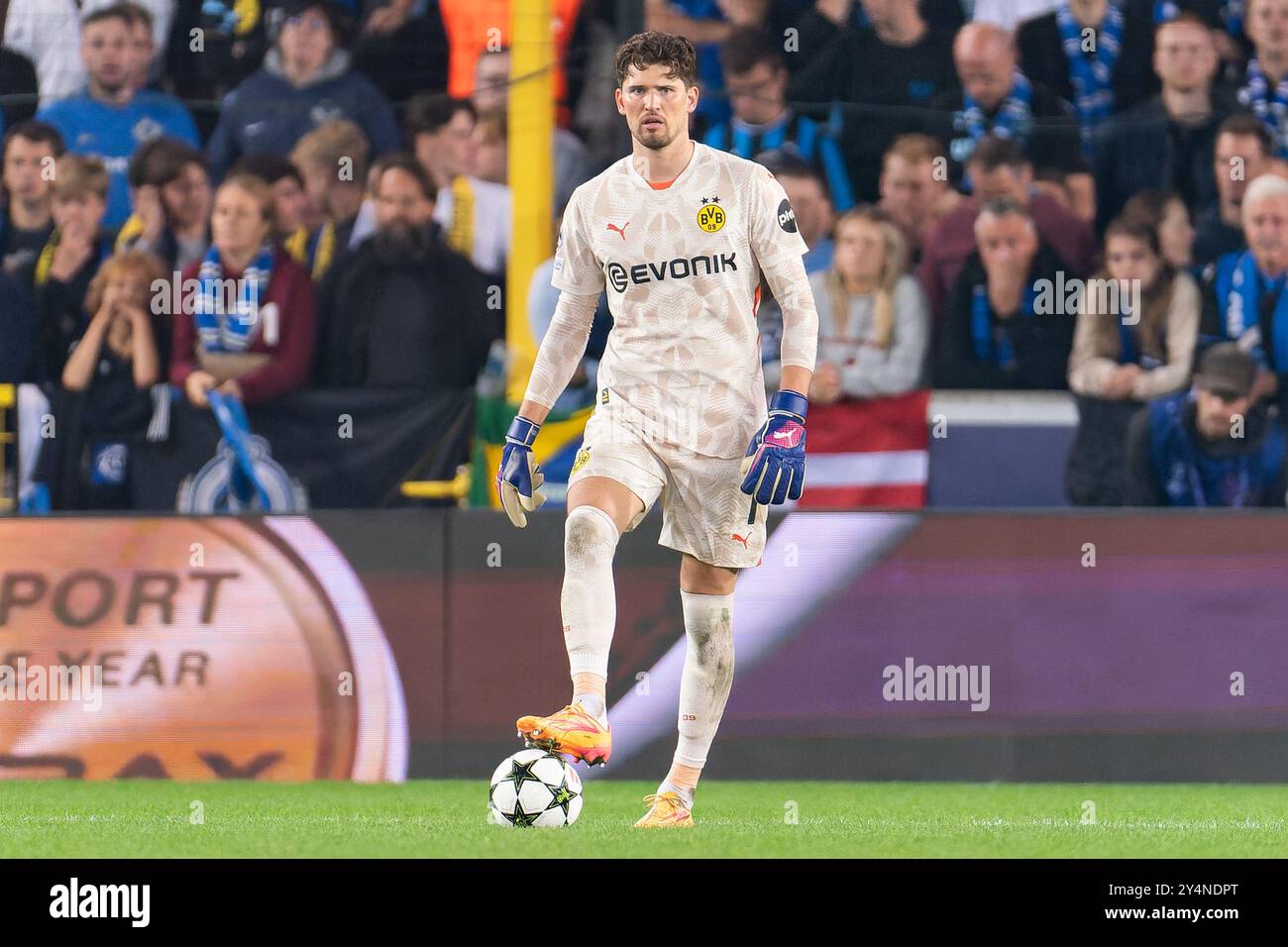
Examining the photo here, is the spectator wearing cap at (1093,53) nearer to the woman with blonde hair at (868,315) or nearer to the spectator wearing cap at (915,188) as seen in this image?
the spectator wearing cap at (915,188)

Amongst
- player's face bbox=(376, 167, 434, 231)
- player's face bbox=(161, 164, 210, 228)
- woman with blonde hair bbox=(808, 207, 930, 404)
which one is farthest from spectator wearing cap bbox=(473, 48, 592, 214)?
player's face bbox=(161, 164, 210, 228)

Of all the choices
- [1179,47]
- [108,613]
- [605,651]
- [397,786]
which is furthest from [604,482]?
[1179,47]

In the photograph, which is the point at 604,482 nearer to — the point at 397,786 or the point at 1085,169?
the point at 397,786

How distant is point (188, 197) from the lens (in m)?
8.56

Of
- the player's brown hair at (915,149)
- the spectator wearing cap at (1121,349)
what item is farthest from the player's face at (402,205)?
the spectator wearing cap at (1121,349)

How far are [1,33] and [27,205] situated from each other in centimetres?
78

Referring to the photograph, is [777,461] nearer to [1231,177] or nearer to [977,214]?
[977,214]

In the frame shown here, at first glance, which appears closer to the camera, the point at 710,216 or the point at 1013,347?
the point at 710,216

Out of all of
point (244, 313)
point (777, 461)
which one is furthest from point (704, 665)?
point (244, 313)

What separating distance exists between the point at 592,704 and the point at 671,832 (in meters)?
0.43

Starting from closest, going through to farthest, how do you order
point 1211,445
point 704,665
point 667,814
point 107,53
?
point 667,814
point 704,665
point 1211,445
point 107,53

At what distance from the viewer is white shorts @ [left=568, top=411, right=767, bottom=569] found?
18.6 feet

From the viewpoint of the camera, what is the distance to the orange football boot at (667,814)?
221 inches

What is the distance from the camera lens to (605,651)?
546cm
